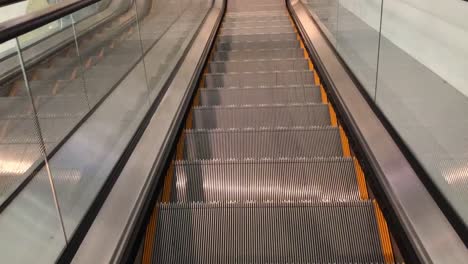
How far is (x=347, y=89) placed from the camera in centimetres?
385

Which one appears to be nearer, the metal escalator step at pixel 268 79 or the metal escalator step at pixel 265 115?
the metal escalator step at pixel 265 115

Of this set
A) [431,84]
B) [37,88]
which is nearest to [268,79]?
[431,84]

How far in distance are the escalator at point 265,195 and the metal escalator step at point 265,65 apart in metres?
1.19

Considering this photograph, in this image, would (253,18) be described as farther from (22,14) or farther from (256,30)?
(22,14)

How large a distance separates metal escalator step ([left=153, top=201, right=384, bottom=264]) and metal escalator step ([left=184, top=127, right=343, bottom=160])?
96cm

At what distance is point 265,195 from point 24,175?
4.50 ft

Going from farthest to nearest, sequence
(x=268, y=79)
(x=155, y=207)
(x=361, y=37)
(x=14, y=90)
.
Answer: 1. (x=268, y=79)
2. (x=361, y=37)
3. (x=155, y=207)
4. (x=14, y=90)

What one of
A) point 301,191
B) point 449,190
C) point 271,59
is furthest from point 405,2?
point 271,59

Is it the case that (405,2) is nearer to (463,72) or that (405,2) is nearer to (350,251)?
(463,72)

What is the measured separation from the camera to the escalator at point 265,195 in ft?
Answer: 7.77

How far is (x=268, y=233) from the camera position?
2.44 m

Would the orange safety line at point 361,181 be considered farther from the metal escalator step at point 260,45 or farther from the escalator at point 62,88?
the metal escalator step at point 260,45

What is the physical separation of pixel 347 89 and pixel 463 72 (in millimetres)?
1406

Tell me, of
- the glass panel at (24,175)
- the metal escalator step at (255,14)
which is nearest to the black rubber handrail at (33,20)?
the glass panel at (24,175)
